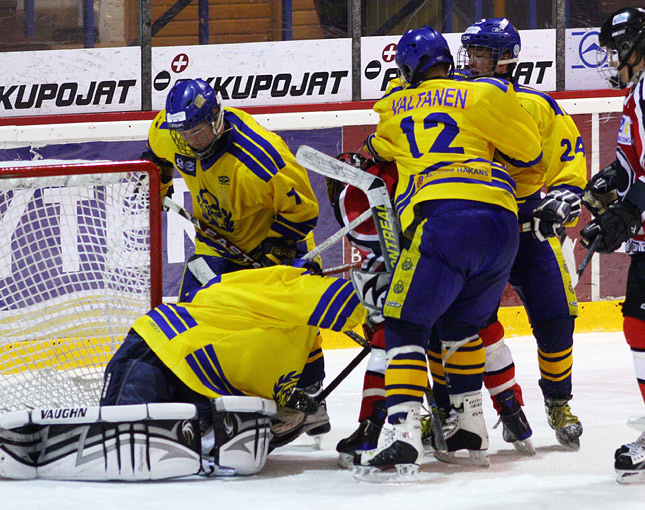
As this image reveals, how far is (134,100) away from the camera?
Answer: 4.88 m

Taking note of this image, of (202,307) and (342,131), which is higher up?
(342,131)

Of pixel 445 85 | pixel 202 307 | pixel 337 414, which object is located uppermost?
pixel 445 85

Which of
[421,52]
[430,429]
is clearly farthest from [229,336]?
[421,52]

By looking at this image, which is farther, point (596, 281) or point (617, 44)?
point (596, 281)

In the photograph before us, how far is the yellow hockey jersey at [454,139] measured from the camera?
8.55ft

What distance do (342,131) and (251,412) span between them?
7.81 ft

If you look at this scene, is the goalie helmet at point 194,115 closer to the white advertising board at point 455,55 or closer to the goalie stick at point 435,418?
the goalie stick at point 435,418

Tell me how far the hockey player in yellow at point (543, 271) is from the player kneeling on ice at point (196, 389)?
0.58m

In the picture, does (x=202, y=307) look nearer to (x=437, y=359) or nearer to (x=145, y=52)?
(x=437, y=359)

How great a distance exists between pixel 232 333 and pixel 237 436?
26 centimetres

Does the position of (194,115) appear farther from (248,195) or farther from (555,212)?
(555,212)

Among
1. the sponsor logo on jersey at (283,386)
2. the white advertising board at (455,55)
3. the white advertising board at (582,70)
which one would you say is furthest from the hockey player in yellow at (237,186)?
the white advertising board at (582,70)

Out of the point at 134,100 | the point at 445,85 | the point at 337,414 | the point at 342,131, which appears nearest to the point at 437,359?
the point at 337,414

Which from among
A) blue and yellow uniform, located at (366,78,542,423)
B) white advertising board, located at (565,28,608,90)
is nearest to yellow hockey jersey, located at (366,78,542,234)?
blue and yellow uniform, located at (366,78,542,423)
